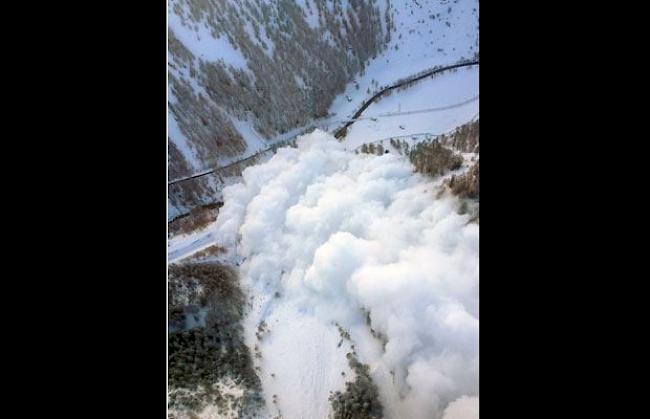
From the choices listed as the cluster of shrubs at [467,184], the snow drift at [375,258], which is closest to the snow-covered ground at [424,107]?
the snow drift at [375,258]

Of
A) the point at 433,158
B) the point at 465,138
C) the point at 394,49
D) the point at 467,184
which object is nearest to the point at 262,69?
the point at 394,49

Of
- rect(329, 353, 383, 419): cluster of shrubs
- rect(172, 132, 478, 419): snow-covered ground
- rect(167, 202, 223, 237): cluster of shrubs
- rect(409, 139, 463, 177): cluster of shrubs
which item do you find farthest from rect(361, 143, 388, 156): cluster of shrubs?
rect(329, 353, 383, 419): cluster of shrubs

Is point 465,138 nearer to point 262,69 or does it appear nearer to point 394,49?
point 394,49

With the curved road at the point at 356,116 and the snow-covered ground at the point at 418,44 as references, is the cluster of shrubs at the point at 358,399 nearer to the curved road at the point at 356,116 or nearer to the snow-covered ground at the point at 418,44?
the curved road at the point at 356,116

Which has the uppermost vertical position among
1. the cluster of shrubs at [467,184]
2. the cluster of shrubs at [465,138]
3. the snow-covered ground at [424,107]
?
the snow-covered ground at [424,107]

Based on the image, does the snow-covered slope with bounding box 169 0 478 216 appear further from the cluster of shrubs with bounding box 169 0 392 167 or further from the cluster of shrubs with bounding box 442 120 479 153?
the cluster of shrubs with bounding box 442 120 479 153
